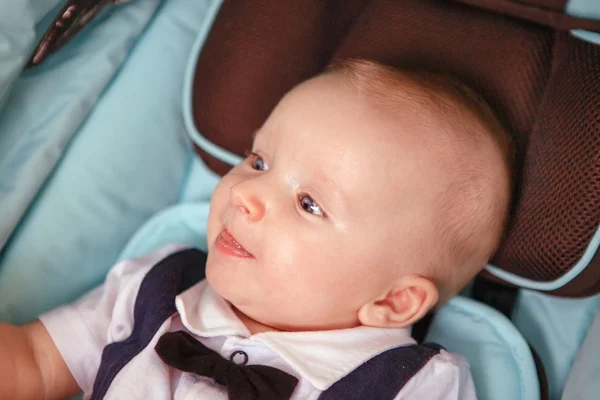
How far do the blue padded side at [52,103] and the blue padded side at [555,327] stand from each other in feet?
2.64

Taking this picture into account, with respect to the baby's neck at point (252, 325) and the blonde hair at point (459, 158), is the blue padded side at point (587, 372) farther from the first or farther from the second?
the baby's neck at point (252, 325)

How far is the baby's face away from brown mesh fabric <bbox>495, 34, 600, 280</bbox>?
170mm

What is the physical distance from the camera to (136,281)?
1035mm

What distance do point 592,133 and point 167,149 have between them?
0.72 metres

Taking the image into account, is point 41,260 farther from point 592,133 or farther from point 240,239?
point 592,133

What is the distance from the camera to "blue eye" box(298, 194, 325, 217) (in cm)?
90

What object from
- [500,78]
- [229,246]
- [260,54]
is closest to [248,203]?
[229,246]

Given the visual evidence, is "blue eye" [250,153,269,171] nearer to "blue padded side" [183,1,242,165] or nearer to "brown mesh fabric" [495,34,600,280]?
"blue padded side" [183,1,242,165]

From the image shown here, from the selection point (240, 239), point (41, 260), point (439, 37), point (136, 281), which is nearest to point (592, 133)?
point (439, 37)

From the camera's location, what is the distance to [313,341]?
0.93 metres

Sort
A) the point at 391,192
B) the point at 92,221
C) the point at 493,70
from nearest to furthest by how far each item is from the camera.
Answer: the point at 391,192 < the point at 493,70 < the point at 92,221

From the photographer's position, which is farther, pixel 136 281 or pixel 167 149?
pixel 167 149

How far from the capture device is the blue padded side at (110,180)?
107 centimetres

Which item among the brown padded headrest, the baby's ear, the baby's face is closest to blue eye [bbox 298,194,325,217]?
the baby's face
